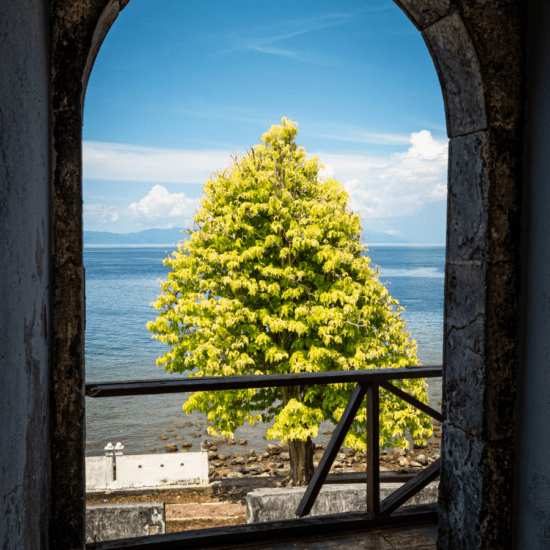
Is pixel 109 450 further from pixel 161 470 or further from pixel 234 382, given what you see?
pixel 234 382

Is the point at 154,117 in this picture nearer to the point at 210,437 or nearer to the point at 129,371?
the point at 129,371

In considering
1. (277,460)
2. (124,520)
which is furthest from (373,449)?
(277,460)

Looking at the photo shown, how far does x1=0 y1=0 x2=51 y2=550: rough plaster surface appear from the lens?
953 mm

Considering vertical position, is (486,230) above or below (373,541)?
above

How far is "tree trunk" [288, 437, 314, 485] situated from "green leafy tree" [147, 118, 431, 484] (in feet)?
0.06

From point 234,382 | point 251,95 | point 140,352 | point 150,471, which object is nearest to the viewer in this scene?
point 234,382

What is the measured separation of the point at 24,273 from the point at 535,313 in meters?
1.52

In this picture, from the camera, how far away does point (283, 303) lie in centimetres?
871

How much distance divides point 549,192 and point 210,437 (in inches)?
578

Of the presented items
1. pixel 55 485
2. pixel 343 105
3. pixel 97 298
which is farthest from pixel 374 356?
pixel 343 105

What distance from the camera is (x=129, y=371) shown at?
26453 mm

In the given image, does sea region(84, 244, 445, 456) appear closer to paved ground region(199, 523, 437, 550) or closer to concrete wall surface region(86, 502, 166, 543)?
concrete wall surface region(86, 502, 166, 543)

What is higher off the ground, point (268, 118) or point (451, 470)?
point (268, 118)

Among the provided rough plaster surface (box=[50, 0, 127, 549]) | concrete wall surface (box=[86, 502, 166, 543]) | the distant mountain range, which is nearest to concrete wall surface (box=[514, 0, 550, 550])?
rough plaster surface (box=[50, 0, 127, 549])
